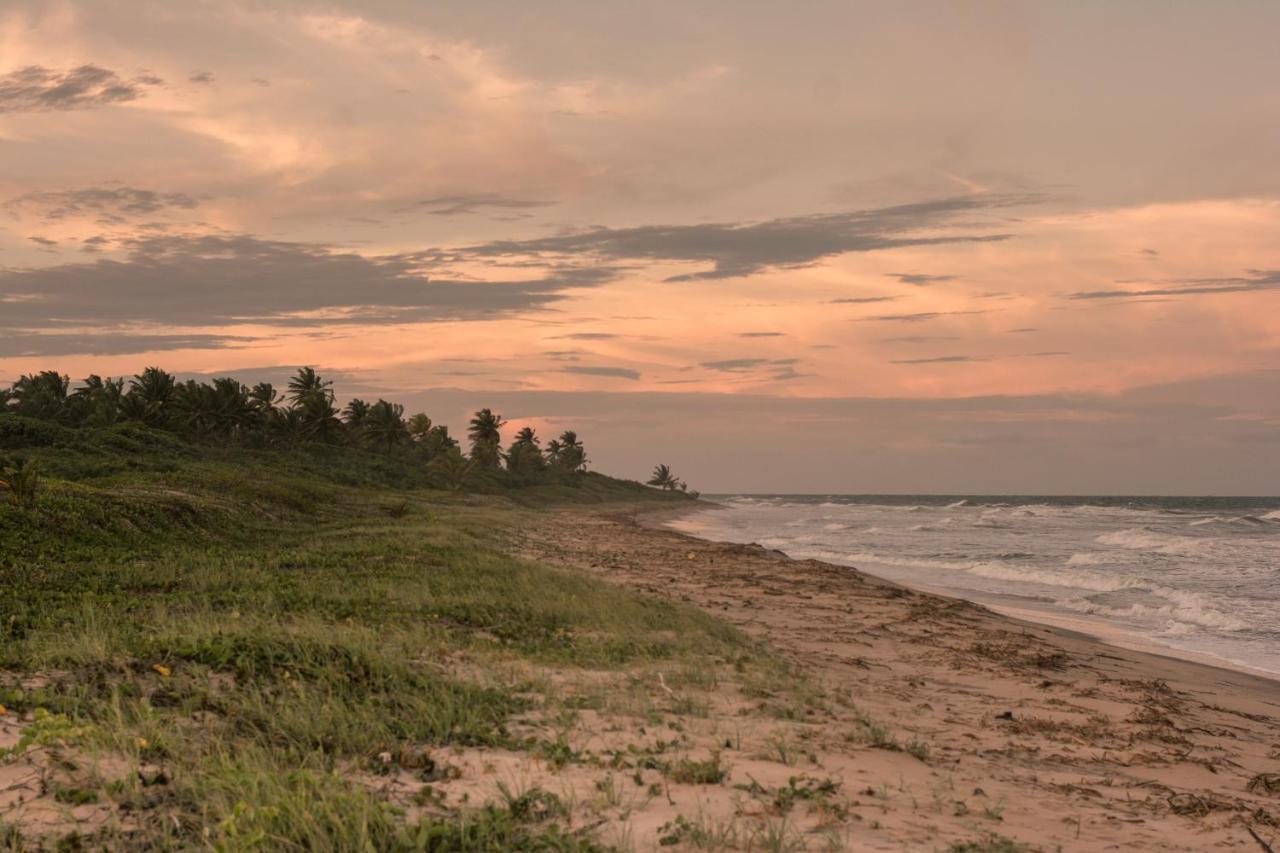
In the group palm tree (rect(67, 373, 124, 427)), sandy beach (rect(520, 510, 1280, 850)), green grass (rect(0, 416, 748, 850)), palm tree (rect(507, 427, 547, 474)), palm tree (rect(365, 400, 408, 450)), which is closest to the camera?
green grass (rect(0, 416, 748, 850))

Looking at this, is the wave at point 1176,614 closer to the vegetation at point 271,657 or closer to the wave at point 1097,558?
the wave at point 1097,558

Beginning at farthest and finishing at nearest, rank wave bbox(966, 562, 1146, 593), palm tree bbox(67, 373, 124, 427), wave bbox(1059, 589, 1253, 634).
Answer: palm tree bbox(67, 373, 124, 427) → wave bbox(966, 562, 1146, 593) → wave bbox(1059, 589, 1253, 634)

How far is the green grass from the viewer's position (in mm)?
6141

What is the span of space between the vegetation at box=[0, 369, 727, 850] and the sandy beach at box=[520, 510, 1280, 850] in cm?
158

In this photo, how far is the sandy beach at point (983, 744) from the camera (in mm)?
6816

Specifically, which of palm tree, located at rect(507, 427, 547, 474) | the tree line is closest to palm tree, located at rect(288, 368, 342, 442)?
the tree line

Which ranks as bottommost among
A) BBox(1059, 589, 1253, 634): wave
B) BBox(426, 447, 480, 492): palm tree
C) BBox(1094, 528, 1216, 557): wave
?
BBox(1094, 528, 1216, 557): wave

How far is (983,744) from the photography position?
991cm

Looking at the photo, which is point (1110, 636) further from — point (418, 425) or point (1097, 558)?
point (418, 425)

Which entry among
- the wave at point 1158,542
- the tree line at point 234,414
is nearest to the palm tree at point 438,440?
the tree line at point 234,414

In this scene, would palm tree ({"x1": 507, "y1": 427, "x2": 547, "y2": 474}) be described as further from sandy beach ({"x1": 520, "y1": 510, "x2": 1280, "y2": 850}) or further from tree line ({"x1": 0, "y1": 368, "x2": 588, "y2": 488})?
sandy beach ({"x1": 520, "y1": 510, "x2": 1280, "y2": 850})

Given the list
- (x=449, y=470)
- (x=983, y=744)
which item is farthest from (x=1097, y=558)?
(x=449, y=470)

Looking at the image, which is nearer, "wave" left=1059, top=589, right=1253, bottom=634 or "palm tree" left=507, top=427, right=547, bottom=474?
"wave" left=1059, top=589, right=1253, bottom=634

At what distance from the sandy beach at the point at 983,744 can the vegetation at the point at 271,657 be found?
5.18 feet
